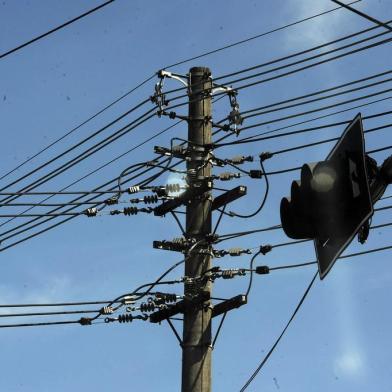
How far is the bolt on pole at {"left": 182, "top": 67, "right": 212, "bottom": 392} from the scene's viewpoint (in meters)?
11.7

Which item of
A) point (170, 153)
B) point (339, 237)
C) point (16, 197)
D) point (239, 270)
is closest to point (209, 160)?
point (170, 153)

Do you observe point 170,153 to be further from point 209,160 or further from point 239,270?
point 239,270

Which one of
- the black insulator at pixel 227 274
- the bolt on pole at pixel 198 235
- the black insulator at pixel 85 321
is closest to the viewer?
the bolt on pole at pixel 198 235

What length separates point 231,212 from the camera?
12891 millimetres

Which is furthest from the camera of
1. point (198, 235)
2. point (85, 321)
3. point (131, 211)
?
point (85, 321)

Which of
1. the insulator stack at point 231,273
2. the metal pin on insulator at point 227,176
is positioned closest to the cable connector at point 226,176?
the metal pin on insulator at point 227,176

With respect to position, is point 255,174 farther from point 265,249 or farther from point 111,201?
point 111,201

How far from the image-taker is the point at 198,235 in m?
12.5

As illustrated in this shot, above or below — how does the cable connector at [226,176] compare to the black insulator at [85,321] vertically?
above

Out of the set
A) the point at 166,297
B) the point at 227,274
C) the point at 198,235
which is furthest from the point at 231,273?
the point at 166,297

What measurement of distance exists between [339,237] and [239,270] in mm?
6728

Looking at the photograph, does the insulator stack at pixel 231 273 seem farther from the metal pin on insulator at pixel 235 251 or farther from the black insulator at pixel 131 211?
the black insulator at pixel 131 211

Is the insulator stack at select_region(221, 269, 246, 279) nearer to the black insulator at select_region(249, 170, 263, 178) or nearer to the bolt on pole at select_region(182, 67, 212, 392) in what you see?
the bolt on pole at select_region(182, 67, 212, 392)

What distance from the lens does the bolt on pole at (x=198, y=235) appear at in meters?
11.7
